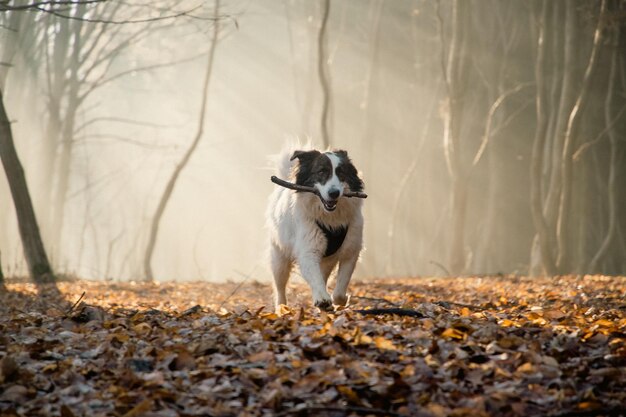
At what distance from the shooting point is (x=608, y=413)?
14.0 feet

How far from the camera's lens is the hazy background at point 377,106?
26828mm

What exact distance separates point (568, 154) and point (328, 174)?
475 inches

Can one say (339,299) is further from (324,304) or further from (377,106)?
(377,106)

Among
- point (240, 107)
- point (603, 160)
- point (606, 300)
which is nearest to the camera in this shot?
point (606, 300)

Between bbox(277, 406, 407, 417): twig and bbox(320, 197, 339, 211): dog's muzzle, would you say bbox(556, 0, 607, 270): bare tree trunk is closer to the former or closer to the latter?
bbox(320, 197, 339, 211): dog's muzzle

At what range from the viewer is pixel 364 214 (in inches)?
1063

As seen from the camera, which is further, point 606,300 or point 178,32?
point 178,32

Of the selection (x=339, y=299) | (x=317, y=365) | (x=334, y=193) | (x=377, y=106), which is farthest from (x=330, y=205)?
(x=377, y=106)

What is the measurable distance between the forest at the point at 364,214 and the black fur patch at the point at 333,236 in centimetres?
77

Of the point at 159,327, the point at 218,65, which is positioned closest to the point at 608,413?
the point at 159,327

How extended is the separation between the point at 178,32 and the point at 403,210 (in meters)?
16.3

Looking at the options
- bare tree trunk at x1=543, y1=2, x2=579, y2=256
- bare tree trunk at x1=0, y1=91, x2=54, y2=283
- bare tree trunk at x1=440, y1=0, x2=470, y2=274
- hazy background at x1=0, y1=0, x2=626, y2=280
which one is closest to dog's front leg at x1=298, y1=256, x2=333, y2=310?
hazy background at x1=0, y1=0, x2=626, y2=280

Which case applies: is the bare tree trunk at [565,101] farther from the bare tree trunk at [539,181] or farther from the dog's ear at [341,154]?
the dog's ear at [341,154]

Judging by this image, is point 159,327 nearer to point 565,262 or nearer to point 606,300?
point 606,300
